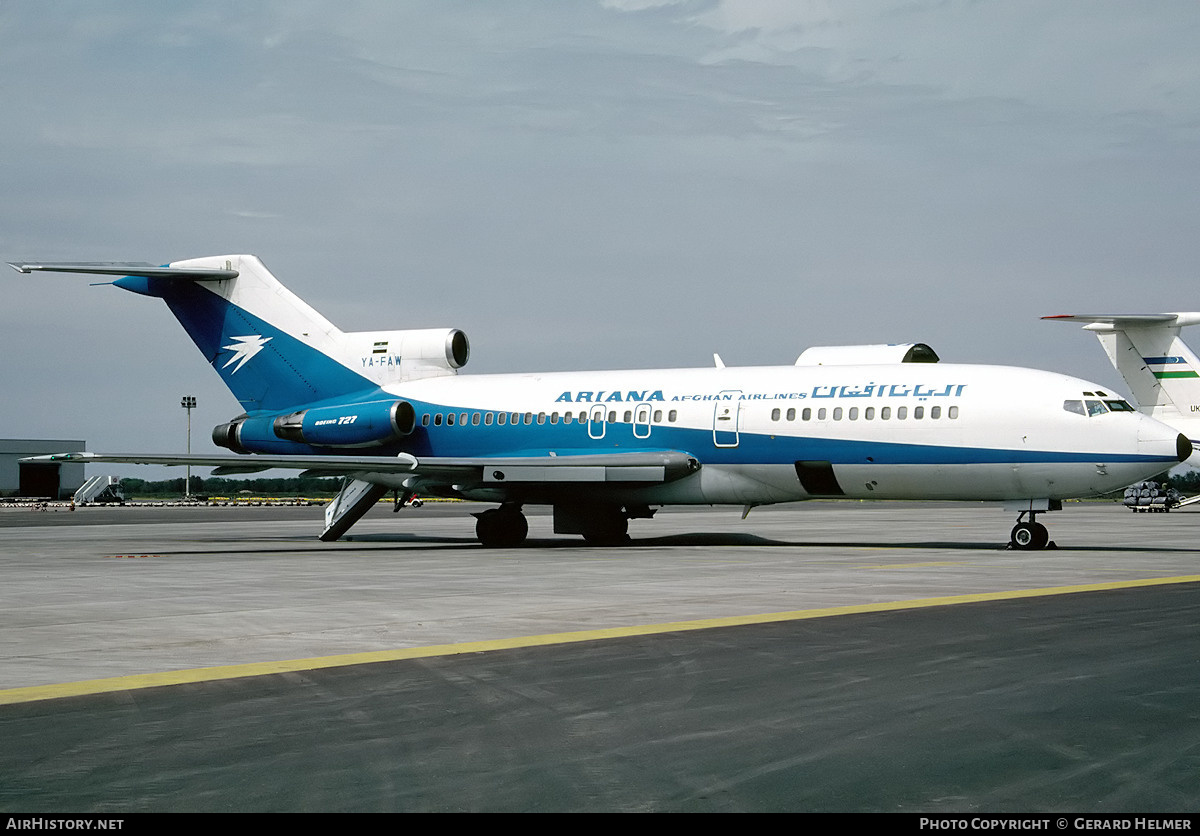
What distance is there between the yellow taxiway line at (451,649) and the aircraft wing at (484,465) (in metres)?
12.5

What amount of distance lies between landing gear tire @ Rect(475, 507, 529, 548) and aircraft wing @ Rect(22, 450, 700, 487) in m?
0.78

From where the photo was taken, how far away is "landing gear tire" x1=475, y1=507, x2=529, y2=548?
29891 mm

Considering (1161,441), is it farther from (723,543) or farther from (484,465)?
(484,465)

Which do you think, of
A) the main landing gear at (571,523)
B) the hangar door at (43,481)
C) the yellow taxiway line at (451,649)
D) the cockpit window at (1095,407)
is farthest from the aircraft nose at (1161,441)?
the hangar door at (43,481)

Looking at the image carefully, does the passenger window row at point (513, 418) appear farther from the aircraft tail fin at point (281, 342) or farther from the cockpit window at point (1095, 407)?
the cockpit window at point (1095, 407)

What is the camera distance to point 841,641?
1120 cm

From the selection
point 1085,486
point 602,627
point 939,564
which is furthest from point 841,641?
point 1085,486

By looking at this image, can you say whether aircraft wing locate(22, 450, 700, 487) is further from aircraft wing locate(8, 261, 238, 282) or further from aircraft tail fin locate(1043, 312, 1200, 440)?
aircraft tail fin locate(1043, 312, 1200, 440)

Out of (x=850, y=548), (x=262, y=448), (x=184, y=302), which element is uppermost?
(x=184, y=302)

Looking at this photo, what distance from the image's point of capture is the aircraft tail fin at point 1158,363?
43.7 meters

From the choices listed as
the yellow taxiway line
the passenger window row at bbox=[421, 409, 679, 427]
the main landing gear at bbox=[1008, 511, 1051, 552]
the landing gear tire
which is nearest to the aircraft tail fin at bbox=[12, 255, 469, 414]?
the passenger window row at bbox=[421, 409, 679, 427]

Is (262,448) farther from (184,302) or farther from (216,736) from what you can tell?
(216,736)

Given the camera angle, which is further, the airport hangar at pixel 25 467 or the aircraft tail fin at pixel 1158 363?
the airport hangar at pixel 25 467

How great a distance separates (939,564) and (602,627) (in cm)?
1024
